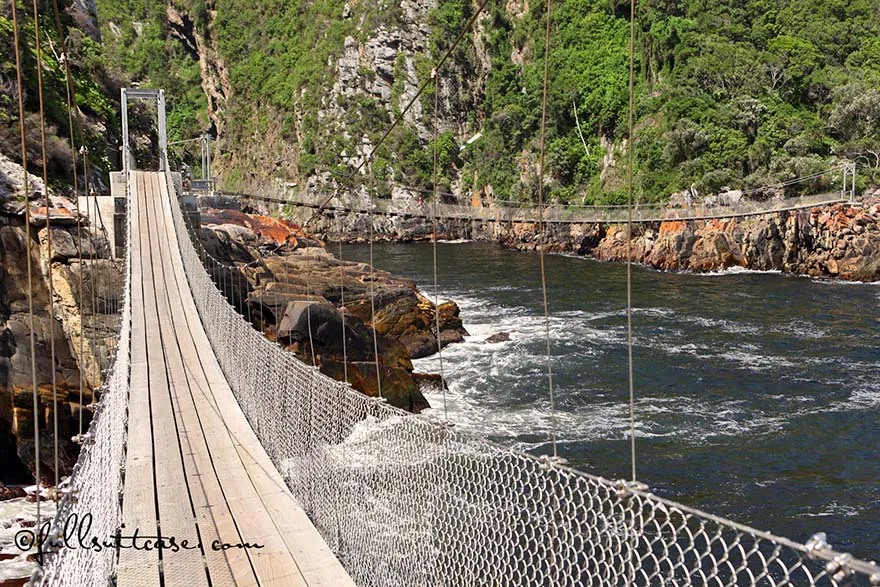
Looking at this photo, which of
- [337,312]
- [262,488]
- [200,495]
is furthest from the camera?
[337,312]

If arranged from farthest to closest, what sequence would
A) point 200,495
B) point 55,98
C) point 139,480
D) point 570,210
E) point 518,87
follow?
point 518,87
point 570,210
point 55,98
point 139,480
point 200,495

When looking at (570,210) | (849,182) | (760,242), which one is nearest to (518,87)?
(570,210)

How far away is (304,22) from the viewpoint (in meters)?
52.5

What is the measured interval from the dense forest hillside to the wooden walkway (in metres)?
27.1

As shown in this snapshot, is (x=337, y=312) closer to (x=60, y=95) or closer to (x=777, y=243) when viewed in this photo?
(x=60, y=95)

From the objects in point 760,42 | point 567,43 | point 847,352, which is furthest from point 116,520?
point 567,43

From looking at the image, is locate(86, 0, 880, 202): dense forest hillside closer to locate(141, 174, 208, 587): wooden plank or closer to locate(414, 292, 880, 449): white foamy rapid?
locate(414, 292, 880, 449): white foamy rapid

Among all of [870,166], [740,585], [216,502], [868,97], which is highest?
[868,97]

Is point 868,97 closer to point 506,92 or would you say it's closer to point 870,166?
point 870,166

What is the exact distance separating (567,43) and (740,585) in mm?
41315

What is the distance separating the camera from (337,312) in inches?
496

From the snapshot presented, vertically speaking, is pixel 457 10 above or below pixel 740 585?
above

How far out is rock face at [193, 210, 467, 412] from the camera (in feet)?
36.9

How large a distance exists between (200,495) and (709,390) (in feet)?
32.7
